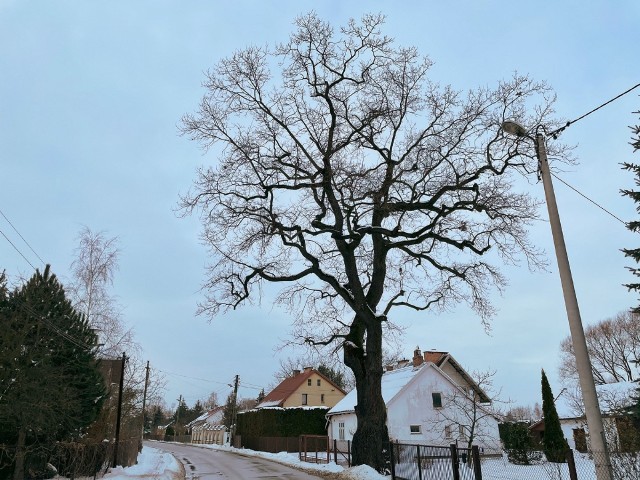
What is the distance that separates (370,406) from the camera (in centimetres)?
1633

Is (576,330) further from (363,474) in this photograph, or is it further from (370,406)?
(370,406)

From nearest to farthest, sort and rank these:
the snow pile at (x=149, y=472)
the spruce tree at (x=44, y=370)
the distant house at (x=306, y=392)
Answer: the spruce tree at (x=44, y=370) → the snow pile at (x=149, y=472) → the distant house at (x=306, y=392)

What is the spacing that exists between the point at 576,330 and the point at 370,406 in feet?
35.1

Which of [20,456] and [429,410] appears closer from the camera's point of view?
[20,456]

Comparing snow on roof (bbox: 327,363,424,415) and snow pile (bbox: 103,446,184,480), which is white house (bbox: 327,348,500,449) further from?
snow pile (bbox: 103,446,184,480)

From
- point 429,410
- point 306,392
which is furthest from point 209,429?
point 429,410

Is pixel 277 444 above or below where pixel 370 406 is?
below

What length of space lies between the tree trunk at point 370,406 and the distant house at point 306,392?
3641cm

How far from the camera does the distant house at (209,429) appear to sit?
7580 cm

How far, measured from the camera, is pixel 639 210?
11133mm

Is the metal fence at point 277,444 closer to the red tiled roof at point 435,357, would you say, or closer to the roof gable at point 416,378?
the roof gable at point 416,378

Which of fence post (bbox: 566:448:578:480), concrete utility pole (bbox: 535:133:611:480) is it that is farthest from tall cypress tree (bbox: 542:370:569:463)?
concrete utility pole (bbox: 535:133:611:480)

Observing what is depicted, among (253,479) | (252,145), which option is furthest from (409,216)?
(253,479)

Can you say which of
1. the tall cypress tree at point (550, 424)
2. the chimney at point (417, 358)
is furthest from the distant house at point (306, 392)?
the tall cypress tree at point (550, 424)
